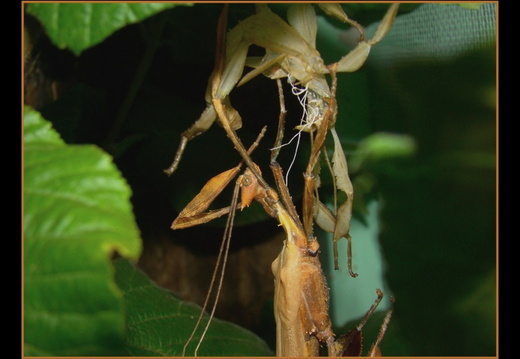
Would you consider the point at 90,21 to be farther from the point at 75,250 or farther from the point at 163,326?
the point at 163,326

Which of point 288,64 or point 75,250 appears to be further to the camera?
point 288,64

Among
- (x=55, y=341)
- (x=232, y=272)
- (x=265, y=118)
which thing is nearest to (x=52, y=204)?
(x=55, y=341)

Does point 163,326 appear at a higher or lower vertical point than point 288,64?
lower

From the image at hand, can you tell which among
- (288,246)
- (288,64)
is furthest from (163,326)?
(288,64)

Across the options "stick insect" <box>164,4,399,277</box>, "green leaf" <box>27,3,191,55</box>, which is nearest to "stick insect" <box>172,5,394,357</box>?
"stick insect" <box>164,4,399,277</box>

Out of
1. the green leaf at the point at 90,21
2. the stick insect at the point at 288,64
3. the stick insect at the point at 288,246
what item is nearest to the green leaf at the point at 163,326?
the stick insect at the point at 288,246

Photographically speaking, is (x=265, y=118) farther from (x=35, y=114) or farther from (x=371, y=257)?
(x=371, y=257)
